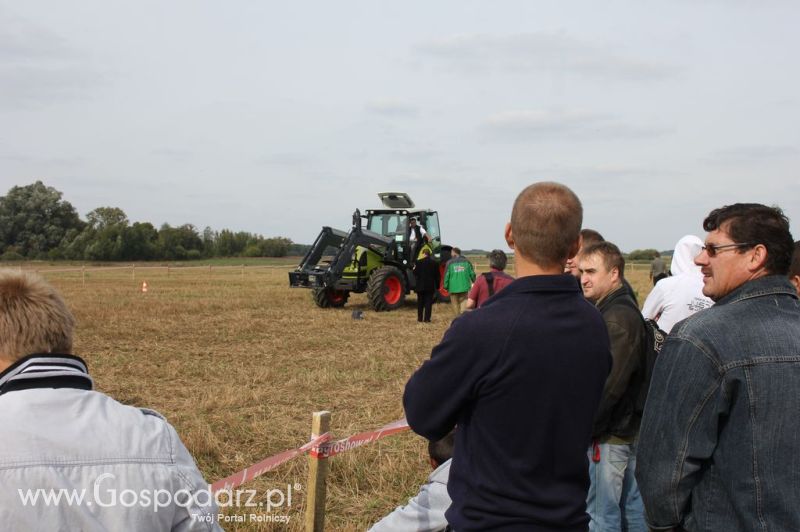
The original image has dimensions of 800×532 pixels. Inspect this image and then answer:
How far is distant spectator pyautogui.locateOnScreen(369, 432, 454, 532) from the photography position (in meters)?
2.69

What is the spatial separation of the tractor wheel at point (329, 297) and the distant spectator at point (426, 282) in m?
3.00

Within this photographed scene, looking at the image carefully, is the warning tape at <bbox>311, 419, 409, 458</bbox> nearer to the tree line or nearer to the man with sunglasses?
the man with sunglasses

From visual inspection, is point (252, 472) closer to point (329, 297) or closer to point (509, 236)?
point (509, 236)

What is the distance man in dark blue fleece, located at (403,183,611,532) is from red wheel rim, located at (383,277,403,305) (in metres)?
13.5

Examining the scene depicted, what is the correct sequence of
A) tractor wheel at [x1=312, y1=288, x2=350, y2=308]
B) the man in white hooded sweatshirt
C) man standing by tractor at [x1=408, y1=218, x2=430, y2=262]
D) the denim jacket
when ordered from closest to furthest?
1. the denim jacket
2. the man in white hooded sweatshirt
3. tractor wheel at [x1=312, y1=288, x2=350, y2=308]
4. man standing by tractor at [x1=408, y1=218, x2=430, y2=262]

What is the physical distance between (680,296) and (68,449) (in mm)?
3636

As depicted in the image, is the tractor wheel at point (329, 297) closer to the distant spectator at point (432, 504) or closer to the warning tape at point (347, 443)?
the warning tape at point (347, 443)

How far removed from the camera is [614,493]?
3.13 metres

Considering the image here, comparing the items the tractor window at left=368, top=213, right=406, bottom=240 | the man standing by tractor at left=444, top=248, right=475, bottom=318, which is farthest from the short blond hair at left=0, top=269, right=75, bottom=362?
the tractor window at left=368, top=213, right=406, bottom=240

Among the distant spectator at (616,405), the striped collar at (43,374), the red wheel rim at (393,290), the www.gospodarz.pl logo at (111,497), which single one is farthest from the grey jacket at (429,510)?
the red wheel rim at (393,290)

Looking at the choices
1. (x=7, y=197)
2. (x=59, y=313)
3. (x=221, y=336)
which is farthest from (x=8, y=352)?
(x=7, y=197)

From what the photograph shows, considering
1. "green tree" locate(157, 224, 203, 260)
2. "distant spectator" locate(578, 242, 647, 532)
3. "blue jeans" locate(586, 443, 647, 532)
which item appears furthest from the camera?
"green tree" locate(157, 224, 203, 260)

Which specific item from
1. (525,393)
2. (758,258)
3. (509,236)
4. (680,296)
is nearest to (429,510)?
(525,393)

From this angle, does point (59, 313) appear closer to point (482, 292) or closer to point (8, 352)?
point (8, 352)
